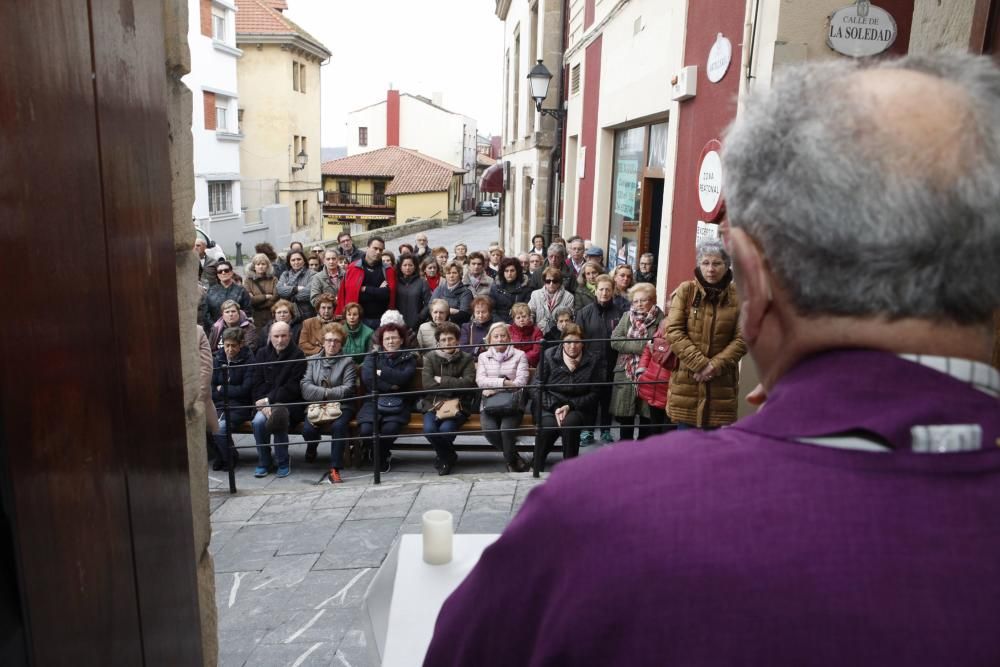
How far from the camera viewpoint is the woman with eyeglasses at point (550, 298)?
7250 mm

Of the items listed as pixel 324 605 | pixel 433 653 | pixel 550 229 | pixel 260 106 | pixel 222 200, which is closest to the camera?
pixel 433 653

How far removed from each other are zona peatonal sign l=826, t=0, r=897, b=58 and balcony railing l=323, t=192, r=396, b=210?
50.6 metres

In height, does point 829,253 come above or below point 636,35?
below

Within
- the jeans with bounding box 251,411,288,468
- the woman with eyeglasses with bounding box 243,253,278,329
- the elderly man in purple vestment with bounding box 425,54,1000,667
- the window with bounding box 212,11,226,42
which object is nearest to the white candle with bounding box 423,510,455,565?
the elderly man in purple vestment with bounding box 425,54,1000,667

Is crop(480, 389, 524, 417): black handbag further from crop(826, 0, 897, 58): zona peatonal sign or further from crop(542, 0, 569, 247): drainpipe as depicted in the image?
crop(542, 0, 569, 247): drainpipe

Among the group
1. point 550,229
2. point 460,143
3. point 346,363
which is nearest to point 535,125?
point 550,229

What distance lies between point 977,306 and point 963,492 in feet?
0.65

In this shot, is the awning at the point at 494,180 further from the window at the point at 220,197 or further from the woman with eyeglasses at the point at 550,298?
the woman with eyeglasses at the point at 550,298

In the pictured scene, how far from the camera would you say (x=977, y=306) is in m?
0.85

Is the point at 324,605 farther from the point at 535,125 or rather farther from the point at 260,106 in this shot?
the point at 260,106

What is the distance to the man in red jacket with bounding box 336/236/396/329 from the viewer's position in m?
8.64

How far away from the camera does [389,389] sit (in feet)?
21.2

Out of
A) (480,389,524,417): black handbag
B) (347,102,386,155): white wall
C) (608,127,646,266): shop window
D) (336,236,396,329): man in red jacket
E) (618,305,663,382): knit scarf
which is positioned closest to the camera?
(618,305,663,382): knit scarf

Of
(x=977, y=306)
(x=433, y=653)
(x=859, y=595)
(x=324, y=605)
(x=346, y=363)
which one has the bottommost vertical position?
(x=324, y=605)
